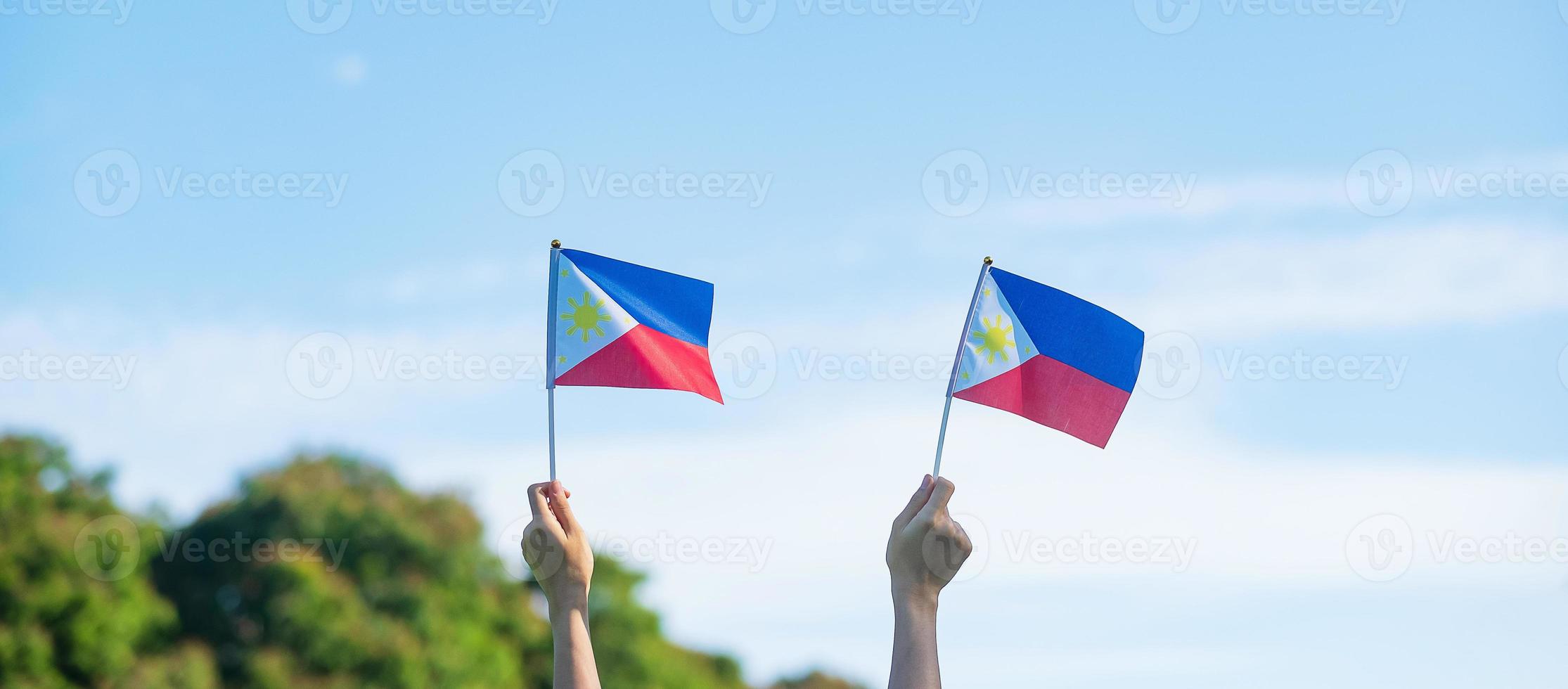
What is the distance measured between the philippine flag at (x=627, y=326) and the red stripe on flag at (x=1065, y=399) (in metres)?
1.25

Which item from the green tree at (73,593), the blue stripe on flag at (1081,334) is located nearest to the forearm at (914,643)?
the blue stripe on flag at (1081,334)

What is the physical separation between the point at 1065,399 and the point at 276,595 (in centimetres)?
3108

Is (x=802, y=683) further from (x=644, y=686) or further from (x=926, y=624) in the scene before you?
(x=926, y=624)

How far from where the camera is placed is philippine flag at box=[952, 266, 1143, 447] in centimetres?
645

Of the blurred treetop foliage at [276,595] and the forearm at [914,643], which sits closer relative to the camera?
the forearm at [914,643]

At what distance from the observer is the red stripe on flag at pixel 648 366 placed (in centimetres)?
642

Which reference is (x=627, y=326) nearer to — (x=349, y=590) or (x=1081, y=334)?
(x=1081, y=334)

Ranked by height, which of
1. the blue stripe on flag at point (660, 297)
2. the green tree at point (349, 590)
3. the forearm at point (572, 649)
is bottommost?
the green tree at point (349, 590)

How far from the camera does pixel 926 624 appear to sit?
4145mm

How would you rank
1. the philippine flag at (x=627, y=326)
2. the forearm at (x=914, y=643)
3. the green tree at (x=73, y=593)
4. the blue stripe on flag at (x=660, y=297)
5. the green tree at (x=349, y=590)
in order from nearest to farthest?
1. the forearm at (x=914, y=643)
2. the philippine flag at (x=627, y=326)
3. the blue stripe on flag at (x=660, y=297)
4. the green tree at (x=73, y=593)
5. the green tree at (x=349, y=590)

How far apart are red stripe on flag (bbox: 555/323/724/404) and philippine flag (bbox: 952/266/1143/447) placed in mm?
1240

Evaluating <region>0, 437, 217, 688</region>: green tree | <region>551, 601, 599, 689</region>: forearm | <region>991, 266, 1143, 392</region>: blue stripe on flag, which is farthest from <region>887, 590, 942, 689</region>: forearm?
<region>0, 437, 217, 688</region>: green tree

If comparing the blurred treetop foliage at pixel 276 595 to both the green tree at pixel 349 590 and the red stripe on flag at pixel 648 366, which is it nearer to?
the green tree at pixel 349 590

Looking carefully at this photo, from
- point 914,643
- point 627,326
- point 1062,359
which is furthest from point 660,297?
point 914,643
